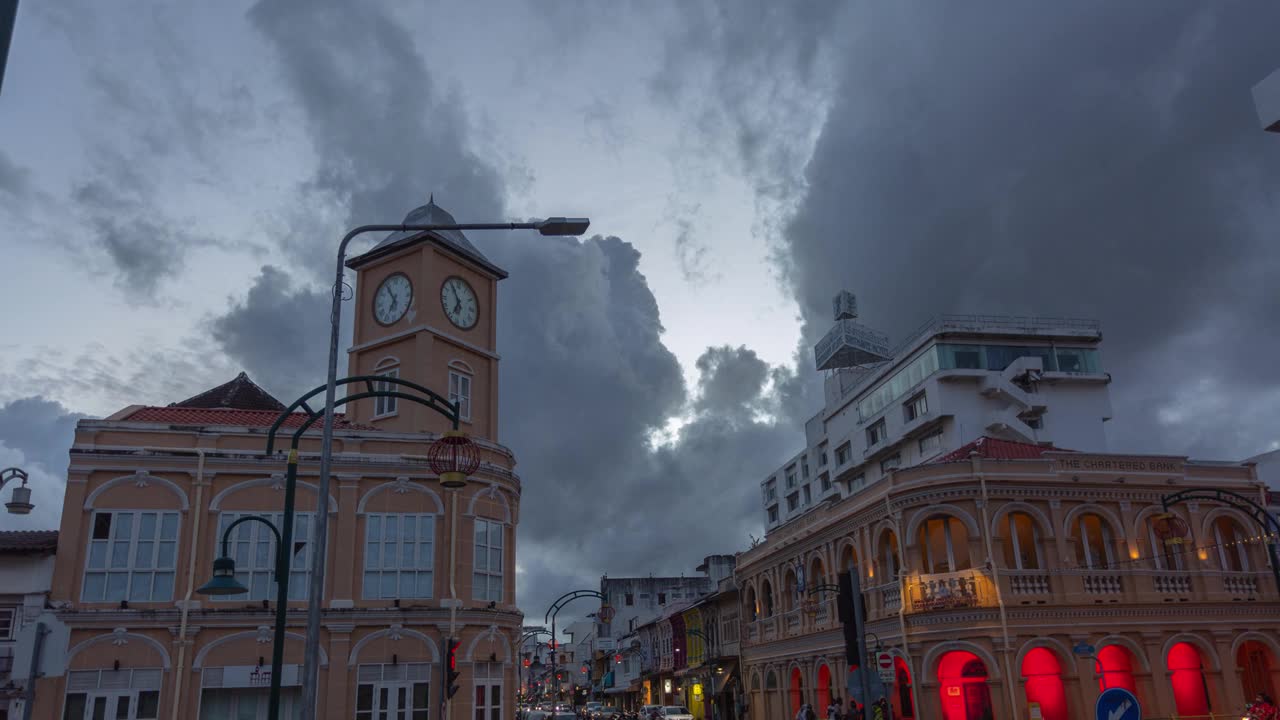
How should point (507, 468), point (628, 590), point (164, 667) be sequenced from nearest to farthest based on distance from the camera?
point (164, 667) → point (507, 468) → point (628, 590)

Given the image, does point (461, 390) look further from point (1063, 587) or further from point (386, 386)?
point (1063, 587)

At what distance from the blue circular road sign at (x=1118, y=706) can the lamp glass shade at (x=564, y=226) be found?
9900 millimetres

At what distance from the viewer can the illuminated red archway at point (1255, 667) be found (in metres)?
32.1

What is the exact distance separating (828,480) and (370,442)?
181 feet

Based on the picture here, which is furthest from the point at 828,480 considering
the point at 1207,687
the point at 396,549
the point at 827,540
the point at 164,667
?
the point at 164,667

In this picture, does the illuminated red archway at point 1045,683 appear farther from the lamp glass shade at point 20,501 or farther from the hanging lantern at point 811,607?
the lamp glass shade at point 20,501

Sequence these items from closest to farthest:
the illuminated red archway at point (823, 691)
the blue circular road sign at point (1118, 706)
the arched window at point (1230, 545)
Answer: the blue circular road sign at point (1118, 706), the arched window at point (1230, 545), the illuminated red archway at point (823, 691)

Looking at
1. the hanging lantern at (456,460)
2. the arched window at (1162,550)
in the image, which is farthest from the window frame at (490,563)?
the arched window at (1162,550)

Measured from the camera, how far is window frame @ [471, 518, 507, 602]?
3212 centimetres

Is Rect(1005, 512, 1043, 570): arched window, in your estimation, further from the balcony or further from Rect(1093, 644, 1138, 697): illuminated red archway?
Rect(1093, 644, 1138, 697): illuminated red archway

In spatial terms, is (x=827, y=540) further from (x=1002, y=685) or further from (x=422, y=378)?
(x=422, y=378)

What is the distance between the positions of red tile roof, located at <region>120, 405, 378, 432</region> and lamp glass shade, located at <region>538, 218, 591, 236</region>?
63.9ft

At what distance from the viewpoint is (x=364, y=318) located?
37.7 meters

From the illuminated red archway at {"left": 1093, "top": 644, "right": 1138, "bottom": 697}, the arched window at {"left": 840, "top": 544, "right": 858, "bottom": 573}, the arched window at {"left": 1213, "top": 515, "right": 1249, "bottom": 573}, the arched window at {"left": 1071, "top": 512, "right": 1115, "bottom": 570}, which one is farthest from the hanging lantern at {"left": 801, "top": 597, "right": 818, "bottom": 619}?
the arched window at {"left": 1213, "top": 515, "right": 1249, "bottom": 573}
